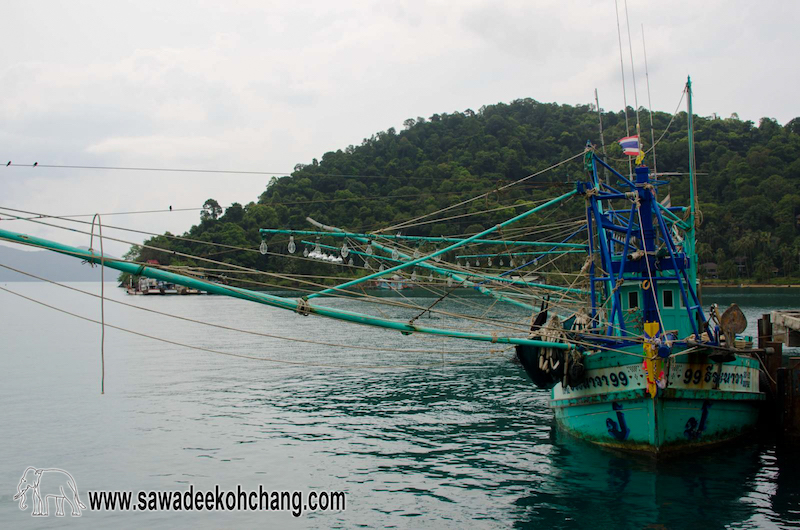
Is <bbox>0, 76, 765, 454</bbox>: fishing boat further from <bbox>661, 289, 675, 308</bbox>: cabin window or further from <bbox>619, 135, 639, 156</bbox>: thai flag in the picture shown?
<bbox>619, 135, 639, 156</bbox>: thai flag

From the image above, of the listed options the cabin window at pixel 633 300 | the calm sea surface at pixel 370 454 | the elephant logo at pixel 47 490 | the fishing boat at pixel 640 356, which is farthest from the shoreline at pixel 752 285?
the elephant logo at pixel 47 490

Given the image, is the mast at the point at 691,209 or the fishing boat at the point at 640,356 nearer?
the fishing boat at the point at 640,356

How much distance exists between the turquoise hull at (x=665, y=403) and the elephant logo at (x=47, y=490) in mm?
14523

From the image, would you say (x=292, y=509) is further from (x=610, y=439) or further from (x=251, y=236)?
(x=251, y=236)

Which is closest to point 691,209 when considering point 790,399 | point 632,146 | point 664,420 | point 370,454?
point 632,146

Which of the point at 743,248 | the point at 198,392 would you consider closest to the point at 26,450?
the point at 198,392

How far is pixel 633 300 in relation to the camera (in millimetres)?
21703

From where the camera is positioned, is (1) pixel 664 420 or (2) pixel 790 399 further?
(2) pixel 790 399

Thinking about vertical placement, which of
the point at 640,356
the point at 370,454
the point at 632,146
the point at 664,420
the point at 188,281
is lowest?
the point at 370,454

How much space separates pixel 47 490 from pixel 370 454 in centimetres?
926

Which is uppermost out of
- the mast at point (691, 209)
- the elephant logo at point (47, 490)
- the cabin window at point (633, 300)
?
the mast at point (691, 209)

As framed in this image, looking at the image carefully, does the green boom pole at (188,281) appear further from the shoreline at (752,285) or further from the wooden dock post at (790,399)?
the shoreline at (752,285)

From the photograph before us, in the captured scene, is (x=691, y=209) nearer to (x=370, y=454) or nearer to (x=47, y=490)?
(x=370, y=454)

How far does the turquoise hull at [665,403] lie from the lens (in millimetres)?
17828
